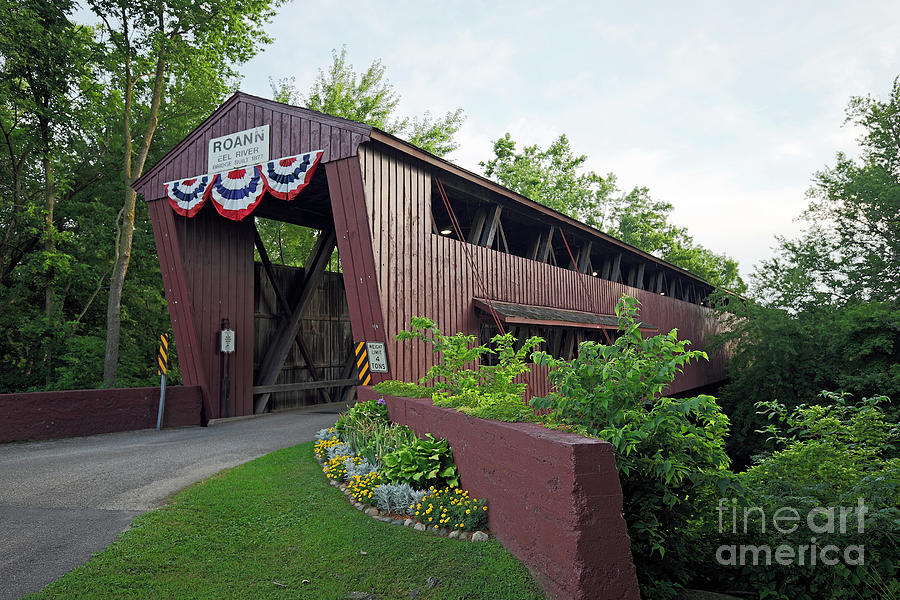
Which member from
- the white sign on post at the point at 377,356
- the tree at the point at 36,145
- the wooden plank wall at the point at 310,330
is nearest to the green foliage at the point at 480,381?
the white sign on post at the point at 377,356

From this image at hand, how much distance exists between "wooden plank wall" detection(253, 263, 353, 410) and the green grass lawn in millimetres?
8343

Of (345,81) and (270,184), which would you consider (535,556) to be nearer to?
(270,184)

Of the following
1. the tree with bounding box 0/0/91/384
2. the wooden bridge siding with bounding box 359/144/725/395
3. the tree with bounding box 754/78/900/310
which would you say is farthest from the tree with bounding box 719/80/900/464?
the tree with bounding box 0/0/91/384

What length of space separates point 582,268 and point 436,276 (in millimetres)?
7152

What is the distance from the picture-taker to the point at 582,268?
15.8 metres

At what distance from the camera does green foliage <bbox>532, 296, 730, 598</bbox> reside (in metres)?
3.57

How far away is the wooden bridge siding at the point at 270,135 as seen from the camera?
28.9 ft

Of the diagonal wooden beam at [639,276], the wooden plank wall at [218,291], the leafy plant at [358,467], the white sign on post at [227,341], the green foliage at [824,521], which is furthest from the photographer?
the diagonal wooden beam at [639,276]

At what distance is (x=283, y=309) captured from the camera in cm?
1348

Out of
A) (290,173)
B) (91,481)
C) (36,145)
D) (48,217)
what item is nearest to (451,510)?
(91,481)

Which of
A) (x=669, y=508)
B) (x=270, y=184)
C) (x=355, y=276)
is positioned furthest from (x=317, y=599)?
(x=270, y=184)

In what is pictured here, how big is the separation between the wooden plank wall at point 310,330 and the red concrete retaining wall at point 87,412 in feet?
8.90

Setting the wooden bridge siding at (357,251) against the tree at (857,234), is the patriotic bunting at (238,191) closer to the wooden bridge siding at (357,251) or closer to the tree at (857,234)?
the wooden bridge siding at (357,251)

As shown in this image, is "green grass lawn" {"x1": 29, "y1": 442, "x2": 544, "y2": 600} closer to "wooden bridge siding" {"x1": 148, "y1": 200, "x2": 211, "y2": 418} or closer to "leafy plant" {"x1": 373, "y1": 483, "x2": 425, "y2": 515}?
"leafy plant" {"x1": 373, "y1": 483, "x2": 425, "y2": 515}
